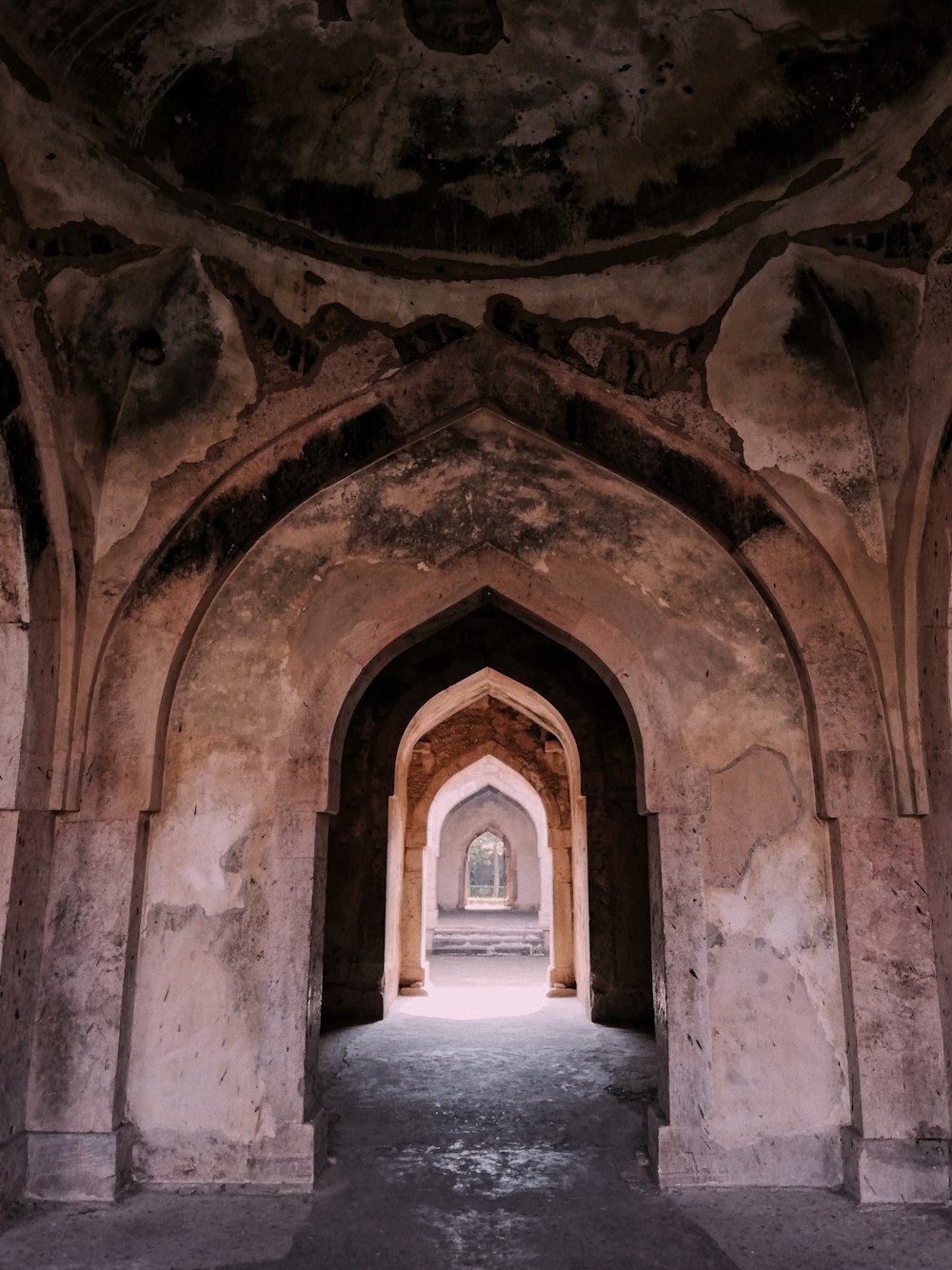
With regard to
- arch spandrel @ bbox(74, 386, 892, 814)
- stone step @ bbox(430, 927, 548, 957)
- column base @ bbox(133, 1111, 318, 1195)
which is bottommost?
stone step @ bbox(430, 927, 548, 957)

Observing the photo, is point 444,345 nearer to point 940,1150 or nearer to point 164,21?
point 164,21

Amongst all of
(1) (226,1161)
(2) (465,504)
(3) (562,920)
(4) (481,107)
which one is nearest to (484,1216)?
(1) (226,1161)

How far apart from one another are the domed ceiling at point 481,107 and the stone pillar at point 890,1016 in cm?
286

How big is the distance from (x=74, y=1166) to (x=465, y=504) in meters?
3.32

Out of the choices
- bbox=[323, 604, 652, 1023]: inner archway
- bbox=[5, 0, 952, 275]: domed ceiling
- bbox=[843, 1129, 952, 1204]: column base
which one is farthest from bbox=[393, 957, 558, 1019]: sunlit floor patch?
bbox=[5, 0, 952, 275]: domed ceiling

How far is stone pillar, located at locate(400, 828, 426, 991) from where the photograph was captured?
8.13 metres

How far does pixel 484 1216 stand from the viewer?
11.1 ft

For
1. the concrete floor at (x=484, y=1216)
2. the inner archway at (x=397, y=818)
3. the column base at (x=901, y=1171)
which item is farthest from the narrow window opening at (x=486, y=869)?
the column base at (x=901, y=1171)

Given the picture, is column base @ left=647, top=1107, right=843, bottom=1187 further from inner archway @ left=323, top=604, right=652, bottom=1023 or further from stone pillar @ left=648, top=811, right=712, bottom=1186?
inner archway @ left=323, top=604, right=652, bottom=1023

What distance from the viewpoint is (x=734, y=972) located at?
381 cm

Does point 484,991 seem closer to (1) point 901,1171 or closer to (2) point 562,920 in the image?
(2) point 562,920

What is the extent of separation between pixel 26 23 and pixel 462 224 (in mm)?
1856

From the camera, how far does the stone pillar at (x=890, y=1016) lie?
3434 millimetres

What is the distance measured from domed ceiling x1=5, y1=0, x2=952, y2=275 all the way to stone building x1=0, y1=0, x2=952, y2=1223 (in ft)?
0.06
